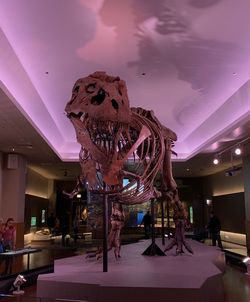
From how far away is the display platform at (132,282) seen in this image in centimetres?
348

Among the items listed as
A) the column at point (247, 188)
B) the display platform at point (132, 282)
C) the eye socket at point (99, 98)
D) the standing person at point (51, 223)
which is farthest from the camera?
the standing person at point (51, 223)

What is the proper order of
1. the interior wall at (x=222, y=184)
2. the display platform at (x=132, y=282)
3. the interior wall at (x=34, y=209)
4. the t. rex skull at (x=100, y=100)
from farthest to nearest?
1. the interior wall at (x=34, y=209)
2. the interior wall at (x=222, y=184)
3. the t. rex skull at (x=100, y=100)
4. the display platform at (x=132, y=282)

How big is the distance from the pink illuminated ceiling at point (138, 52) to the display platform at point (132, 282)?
3.68 meters

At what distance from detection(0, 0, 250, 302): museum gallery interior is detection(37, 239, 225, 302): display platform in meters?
0.01

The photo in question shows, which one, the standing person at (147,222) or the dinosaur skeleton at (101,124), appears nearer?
the dinosaur skeleton at (101,124)

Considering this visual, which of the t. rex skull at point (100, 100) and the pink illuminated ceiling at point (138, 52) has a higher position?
the pink illuminated ceiling at point (138, 52)

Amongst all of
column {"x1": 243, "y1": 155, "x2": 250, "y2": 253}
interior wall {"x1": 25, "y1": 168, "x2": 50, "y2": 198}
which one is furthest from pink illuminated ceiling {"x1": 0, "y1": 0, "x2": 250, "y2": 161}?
interior wall {"x1": 25, "y1": 168, "x2": 50, "y2": 198}

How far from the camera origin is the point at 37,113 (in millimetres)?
9016

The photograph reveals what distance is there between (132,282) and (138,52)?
4.25m

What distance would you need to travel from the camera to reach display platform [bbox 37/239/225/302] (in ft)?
11.4

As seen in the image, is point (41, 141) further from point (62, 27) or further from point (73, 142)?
point (62, 27)

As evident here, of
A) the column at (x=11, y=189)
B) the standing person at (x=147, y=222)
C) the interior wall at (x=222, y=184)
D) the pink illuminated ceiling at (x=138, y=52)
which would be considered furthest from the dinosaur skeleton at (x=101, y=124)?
the interior wall at (x=222, y=184)

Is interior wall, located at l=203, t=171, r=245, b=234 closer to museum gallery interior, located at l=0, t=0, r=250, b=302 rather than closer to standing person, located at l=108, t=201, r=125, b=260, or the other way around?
museum gallery interior, located at l=0, t=0, r=250, b=302

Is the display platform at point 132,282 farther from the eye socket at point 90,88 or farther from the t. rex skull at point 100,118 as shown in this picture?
the eye socket at point 90,88
